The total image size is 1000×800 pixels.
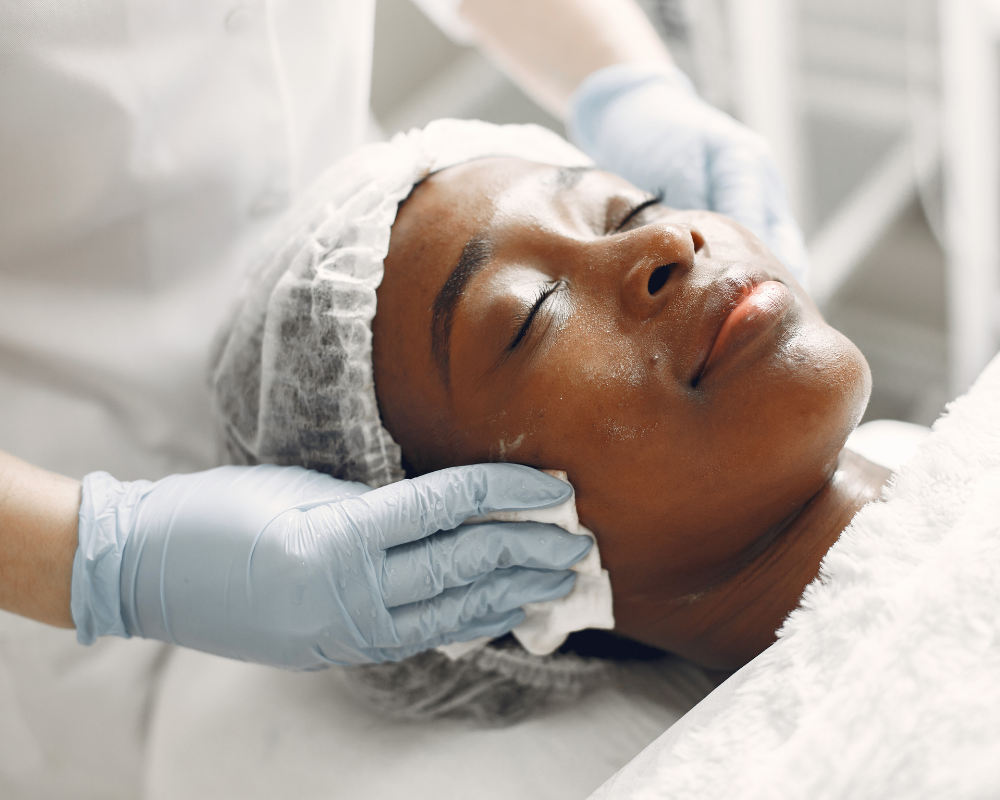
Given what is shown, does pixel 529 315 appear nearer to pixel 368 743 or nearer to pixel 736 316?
pixel 736 316

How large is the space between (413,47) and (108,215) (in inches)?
58.2

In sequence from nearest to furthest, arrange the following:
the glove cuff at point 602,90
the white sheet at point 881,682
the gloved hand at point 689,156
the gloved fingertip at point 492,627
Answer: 1. the white sheet at point 881,682
2. the gloved fingertip at point 492,627
3. the gloved hand at point 689,156
4. the glove cuff at point 602,90

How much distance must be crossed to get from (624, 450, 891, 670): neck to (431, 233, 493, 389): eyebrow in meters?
0.39

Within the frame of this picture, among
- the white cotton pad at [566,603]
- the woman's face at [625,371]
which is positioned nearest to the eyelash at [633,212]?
the woman's face at [625,371]

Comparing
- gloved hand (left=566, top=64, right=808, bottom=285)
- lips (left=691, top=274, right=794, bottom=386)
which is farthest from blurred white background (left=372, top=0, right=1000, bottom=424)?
lips (left=691, top=274, right=794, bottom=386)

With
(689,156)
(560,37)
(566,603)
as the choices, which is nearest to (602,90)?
(560,37)

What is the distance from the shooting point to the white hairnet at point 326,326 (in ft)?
2.92

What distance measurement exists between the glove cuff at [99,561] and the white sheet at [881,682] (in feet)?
1.81

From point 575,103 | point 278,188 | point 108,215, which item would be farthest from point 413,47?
point 108,215

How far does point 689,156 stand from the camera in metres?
1.23

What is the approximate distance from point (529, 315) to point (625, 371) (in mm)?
121

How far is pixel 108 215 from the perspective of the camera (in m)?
1.03

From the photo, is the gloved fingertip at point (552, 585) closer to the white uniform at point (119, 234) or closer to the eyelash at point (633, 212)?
the eyelash at point (633, 212)

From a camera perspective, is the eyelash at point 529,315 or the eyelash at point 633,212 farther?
the eyelash at point 633,212
